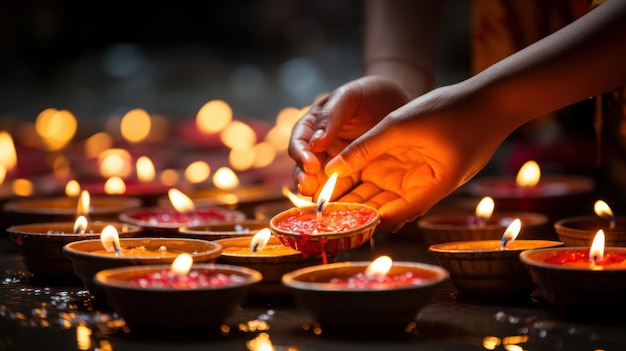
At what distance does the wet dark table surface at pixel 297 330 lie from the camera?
2.11m

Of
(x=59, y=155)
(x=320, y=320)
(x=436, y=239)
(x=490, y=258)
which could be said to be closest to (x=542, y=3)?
(x=436, y=239)

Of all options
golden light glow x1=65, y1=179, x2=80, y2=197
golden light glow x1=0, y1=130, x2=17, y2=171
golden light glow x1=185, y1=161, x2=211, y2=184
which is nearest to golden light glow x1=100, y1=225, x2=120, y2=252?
golden light glow x1=65, y1=179, x2=80, y2=197

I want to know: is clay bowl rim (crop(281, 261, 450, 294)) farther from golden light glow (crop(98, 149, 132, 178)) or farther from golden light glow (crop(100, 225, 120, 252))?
golden light glow (crop(98, 149, 132, 178))

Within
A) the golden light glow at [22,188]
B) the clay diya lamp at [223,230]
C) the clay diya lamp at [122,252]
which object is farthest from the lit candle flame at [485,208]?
the golden light glow at [22,188]

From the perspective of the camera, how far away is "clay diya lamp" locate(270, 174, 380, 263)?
8.27ft

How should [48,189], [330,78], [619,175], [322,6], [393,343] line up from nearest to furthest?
[393,343], [48,189], [619,175], [330,78], [322,6]

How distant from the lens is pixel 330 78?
32.8 feet

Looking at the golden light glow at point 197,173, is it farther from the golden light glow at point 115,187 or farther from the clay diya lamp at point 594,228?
the clay diya lamp at point 594,228

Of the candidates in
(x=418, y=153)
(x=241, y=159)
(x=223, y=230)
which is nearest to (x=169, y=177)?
(x=241, y=159)

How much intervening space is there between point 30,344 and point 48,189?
228 centimetres

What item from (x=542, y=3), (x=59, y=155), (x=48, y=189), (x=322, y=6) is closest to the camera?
(x=542, y=3)

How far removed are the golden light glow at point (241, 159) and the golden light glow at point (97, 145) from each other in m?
0.84

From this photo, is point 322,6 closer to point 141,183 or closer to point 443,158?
point 141,183

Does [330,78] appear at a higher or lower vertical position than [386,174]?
higher
